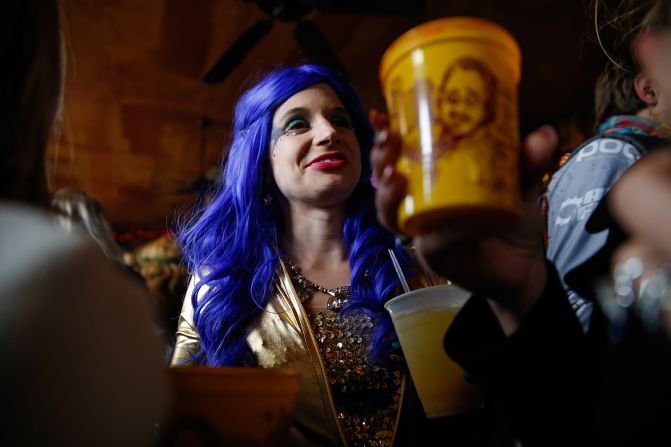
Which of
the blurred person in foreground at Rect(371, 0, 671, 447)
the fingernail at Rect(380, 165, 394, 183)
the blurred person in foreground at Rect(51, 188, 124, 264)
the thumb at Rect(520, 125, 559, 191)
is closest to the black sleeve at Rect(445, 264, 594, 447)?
the blurred person in foreground at Rect(371, 0, 671, 447)

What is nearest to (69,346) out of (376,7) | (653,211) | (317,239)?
(653,211)

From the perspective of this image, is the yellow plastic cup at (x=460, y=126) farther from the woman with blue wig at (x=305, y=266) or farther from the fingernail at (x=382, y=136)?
the woman with blue wig at (x=305, y=266)

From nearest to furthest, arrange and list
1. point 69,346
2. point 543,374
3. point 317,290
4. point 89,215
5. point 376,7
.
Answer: point 69,346 → point 543,374 → point 317,290 → point 89,215 → point 376,7

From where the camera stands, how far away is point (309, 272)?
1.79 meters

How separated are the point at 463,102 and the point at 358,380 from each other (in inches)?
40.1

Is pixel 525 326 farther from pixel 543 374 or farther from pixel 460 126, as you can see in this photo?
pixel 460 126

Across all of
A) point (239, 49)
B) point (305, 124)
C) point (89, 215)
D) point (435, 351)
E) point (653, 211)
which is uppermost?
point (239, 49)

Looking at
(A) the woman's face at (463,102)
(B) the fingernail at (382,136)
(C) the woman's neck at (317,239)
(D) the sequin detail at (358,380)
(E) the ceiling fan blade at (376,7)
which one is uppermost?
(E) the ceiling fan blade at (376,7)

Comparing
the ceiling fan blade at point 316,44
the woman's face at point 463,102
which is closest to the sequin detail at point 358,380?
the woman's face at point 463,102

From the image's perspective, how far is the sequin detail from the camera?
1.48 metres

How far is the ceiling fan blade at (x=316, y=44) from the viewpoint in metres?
4.35

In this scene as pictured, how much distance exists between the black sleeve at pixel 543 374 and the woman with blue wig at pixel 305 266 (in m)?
0.65

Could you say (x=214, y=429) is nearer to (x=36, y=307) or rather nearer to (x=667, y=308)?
(x=36, y=307)

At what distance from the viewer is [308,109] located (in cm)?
185
